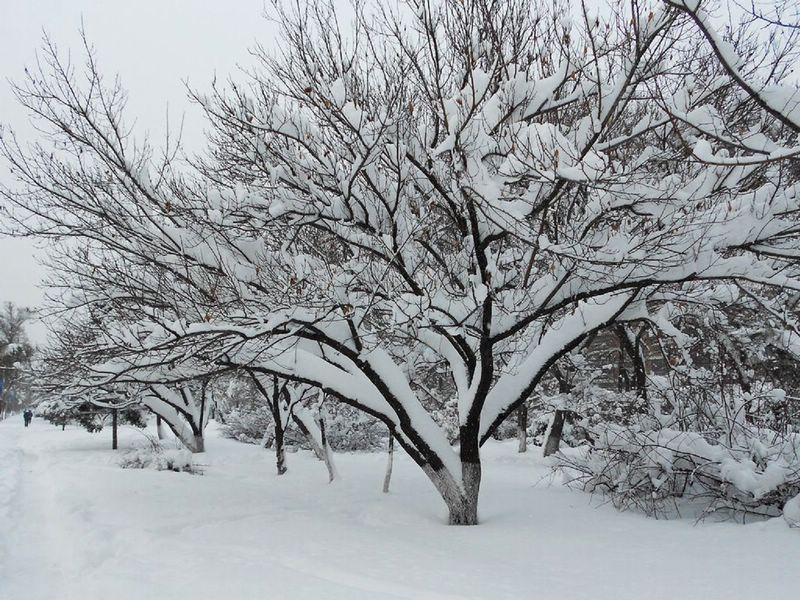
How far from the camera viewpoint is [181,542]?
5254mm

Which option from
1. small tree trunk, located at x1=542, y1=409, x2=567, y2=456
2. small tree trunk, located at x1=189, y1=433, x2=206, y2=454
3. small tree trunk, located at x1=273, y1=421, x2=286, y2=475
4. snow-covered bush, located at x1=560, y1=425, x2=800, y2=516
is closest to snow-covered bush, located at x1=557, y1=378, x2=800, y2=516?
snow-covered bush, located at x1=560, y1=425, x2=800, y2=516

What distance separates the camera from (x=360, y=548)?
201 inches

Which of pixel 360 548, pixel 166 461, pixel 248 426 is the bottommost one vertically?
pixel 360 548

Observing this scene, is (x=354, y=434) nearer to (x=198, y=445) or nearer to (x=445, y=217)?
(x=198, y=445)

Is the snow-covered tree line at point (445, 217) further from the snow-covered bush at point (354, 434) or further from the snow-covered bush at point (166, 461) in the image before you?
the snow-covered bush at point (354, 434)

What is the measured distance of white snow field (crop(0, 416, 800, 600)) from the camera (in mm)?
3984

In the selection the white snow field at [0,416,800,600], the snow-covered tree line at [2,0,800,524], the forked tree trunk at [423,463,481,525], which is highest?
the snow-covered tree line at [2,0,800,524]

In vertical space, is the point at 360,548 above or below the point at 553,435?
below

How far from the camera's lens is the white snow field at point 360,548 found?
13.1ft

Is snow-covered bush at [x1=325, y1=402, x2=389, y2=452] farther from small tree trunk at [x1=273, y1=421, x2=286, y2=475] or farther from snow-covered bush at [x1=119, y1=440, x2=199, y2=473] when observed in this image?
snow-covered bush at [x1=119, y1=440, x2=199, y2=473]

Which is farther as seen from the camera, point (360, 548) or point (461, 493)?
point (461, 493)

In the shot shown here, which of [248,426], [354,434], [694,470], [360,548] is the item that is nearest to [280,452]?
[360,548]

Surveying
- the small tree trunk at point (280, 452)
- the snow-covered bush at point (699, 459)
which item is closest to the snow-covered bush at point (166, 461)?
the small tree trunk at point (280, 452)

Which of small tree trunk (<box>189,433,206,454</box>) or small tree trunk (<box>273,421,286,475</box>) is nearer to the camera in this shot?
small tree trunk (<box>273,421,286,475</box>)
